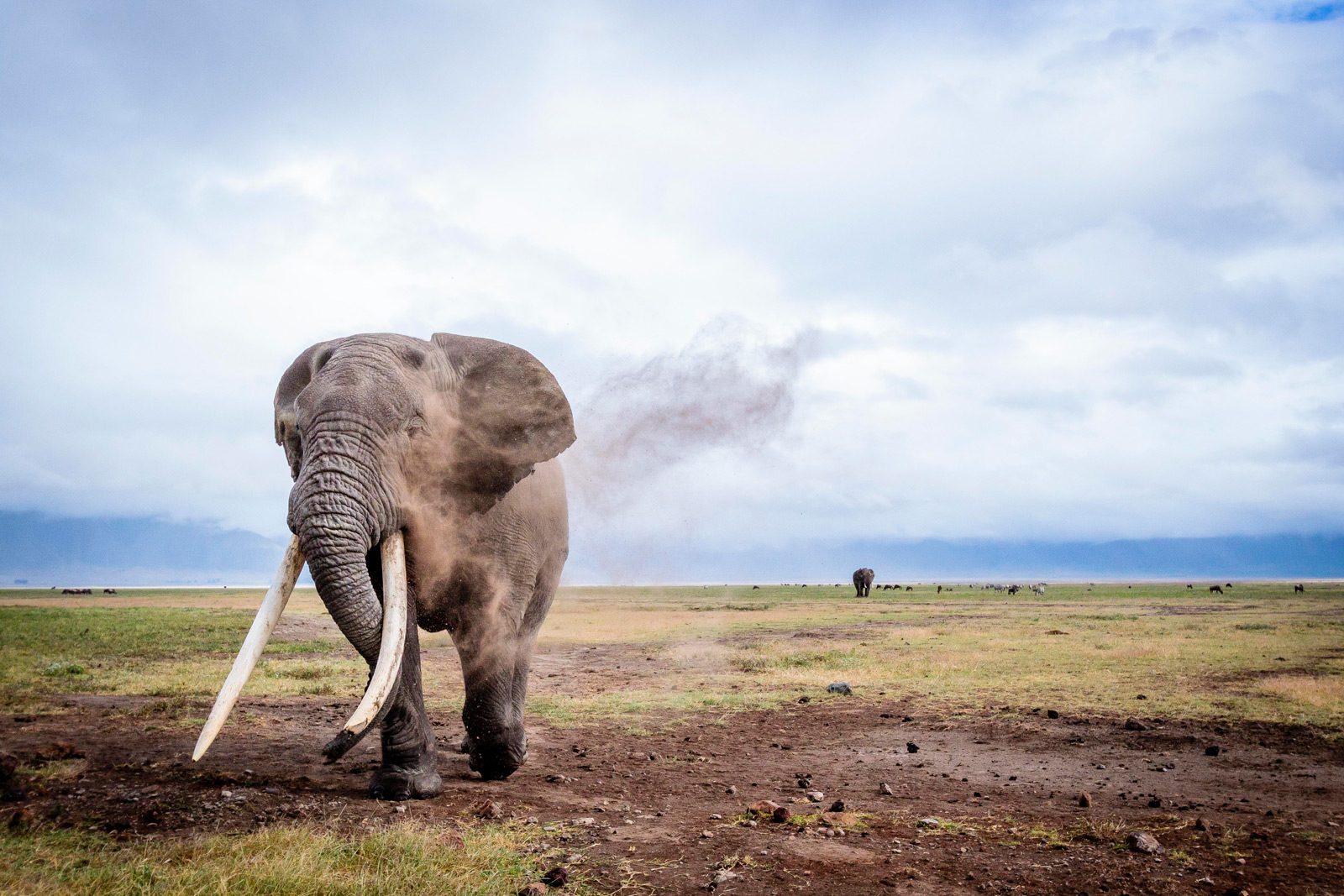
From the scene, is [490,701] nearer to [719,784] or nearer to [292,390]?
[719,784]

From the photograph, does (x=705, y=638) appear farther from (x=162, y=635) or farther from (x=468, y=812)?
(x=468, y=812)

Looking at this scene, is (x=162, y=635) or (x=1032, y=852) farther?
(x=162, y=635)

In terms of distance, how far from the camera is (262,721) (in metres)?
11.2

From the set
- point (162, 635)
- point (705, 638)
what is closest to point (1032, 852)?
point (705, 638)

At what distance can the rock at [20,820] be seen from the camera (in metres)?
5.79

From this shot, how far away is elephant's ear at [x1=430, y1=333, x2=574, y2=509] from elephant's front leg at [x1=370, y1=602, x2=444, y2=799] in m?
1.40

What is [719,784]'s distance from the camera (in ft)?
28.0

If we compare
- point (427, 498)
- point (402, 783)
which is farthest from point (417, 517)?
point (402, 783)

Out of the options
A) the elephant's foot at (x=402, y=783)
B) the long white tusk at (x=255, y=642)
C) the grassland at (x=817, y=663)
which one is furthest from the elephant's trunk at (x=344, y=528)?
the grassland at (x=817, y=663)

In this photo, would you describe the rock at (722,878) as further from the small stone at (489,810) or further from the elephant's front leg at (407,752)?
the elephant's front leg at (407,752)

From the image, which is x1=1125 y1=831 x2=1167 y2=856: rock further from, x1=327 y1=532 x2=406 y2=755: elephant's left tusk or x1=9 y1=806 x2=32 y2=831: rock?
x1=9 y1=806 x2=32 y2=831: rock

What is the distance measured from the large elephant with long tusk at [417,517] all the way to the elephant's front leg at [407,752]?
0.01m

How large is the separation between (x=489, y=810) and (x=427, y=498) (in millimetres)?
2761

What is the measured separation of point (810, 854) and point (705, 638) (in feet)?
79.5
